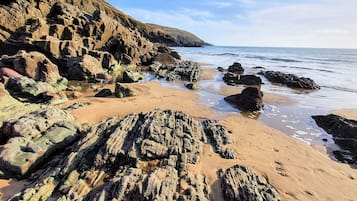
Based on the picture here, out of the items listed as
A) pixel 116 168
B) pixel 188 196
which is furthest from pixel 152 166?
pixel 188 196

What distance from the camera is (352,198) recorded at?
645cm

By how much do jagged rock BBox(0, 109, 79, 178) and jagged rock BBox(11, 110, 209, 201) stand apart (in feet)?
1.76

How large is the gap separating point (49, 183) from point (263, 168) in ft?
20.6

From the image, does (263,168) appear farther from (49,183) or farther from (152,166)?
(49,183)

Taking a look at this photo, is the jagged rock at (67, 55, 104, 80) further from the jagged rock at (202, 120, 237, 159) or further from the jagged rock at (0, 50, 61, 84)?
the jagged rock at (202, 120, 237, 159)

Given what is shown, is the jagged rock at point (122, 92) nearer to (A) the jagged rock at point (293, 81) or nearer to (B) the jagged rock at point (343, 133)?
(B) the jagged rock at point (343, 133)

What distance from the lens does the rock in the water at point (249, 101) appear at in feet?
46.2

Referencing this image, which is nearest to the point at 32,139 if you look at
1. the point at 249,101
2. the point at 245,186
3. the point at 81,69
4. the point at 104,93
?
the point at 245,186

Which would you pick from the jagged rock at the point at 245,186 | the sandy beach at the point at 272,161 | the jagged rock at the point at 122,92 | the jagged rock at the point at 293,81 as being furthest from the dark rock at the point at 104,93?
the jagged rock at the point at 293,81

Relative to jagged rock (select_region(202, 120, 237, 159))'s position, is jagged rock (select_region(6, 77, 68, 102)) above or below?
above

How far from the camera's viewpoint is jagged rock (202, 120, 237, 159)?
8273 millimetres

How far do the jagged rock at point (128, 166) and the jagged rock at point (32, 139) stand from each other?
537 mm

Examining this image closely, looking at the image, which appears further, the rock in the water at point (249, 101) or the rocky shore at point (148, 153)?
the rock in the water at point (249, 101)

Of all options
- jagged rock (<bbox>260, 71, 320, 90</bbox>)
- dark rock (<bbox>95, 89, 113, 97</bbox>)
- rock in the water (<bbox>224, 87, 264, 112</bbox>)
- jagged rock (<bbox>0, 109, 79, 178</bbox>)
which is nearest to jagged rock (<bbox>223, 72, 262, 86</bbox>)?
jagged rock (<bbox>260, 71, 320, 90</bbox>)
